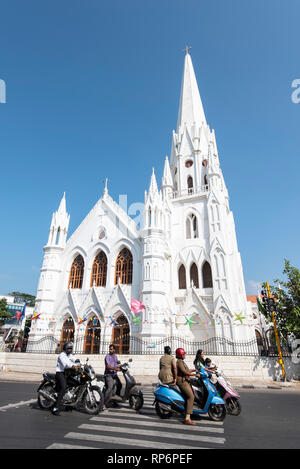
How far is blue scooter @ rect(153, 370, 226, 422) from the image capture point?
5.66 m

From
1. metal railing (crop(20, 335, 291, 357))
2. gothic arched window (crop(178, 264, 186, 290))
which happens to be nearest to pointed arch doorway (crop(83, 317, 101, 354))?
metal railing (crop(20, 335, 291, 357))

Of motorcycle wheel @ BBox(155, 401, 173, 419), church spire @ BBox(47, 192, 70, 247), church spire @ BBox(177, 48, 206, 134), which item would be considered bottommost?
motorcycle wheel @ BBox(155, 401, 173, 419)

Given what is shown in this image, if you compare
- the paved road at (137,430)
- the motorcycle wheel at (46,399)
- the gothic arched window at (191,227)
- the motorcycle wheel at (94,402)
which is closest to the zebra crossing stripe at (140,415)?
the paved road at (137,430)

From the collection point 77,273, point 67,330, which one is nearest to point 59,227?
point 77,273

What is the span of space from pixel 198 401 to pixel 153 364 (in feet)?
30.1

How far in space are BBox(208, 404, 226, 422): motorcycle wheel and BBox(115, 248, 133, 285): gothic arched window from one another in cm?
1689

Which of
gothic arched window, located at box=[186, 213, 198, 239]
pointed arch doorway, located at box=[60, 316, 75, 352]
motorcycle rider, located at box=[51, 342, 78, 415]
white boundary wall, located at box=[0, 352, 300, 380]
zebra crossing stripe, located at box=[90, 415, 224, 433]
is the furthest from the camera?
gothic arched window, located at box=[186, 213, 198, 239]

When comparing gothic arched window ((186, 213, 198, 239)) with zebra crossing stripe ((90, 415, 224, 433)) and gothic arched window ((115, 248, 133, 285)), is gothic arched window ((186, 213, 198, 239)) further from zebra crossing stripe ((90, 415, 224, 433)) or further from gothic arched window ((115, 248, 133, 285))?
zebra crossing stripe ((90, 415, 224, 433))

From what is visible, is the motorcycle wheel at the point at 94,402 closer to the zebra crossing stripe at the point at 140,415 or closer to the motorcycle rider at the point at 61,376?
the zebra crossing stripe at the point at 140,415

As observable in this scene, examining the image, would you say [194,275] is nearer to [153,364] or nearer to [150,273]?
[150,273]

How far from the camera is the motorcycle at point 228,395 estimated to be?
20.6 ft
